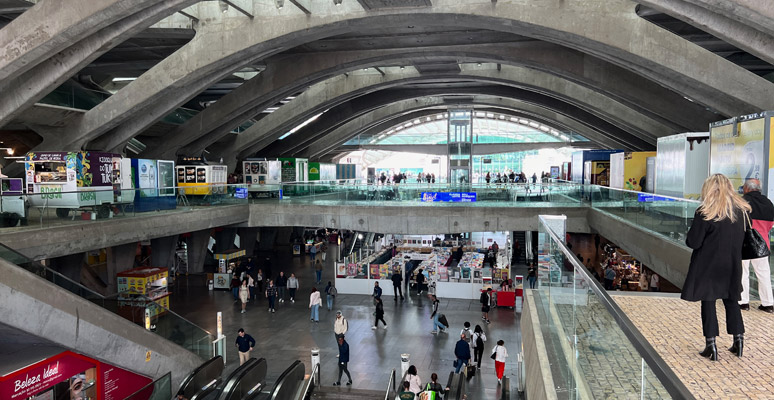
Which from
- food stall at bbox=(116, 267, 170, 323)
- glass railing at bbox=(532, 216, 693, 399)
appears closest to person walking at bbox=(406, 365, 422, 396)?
glass railing at bbox=(532, 216, 693, 399)

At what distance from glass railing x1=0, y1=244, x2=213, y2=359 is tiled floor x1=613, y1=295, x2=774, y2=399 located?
11.0 meters

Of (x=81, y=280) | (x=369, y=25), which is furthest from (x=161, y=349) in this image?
(x=369, y=25)

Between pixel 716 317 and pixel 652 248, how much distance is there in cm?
924

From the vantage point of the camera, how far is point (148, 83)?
2091 centimetres

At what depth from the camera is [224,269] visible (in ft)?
83.0

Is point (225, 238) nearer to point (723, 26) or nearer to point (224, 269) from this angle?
point (224, 269)

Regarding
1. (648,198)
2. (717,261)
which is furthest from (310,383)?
(717,261)

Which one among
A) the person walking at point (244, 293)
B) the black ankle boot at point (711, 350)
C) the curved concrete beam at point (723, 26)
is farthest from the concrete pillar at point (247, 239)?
the black ankle boot at point (711, 350)

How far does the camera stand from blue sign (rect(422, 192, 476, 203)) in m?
25.7

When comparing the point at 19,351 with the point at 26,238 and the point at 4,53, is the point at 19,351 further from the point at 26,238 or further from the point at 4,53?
the point at 4,53

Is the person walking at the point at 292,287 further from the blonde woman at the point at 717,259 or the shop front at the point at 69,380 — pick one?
the blonde woman at the point at 717,259

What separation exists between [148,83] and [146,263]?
13297 millimetres

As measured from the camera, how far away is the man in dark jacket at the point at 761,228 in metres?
5.80

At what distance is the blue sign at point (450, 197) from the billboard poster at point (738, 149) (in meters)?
13.5
